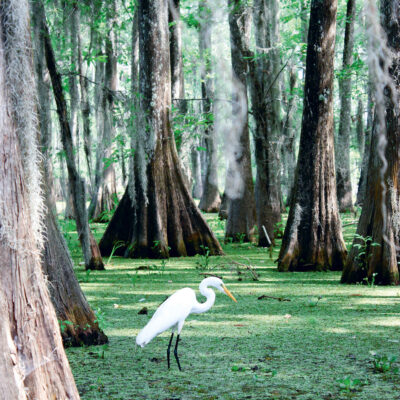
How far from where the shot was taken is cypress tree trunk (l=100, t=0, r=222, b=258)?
9.02 metres

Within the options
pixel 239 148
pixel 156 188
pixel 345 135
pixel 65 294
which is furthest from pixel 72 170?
pixel 345 135

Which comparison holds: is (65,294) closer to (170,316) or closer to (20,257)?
(170,316)

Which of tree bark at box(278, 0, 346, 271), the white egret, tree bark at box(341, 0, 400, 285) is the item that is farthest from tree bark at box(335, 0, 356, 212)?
the white egret

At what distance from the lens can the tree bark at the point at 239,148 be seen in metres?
10.9

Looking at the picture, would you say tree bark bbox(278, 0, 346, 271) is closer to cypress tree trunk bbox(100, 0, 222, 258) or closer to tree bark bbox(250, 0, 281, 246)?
cypress tree trunk bbox(100, 0, 222, 258)

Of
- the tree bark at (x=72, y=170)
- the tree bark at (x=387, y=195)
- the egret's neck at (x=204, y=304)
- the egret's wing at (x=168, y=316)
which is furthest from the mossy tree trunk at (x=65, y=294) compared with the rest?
the tree bark at (x=387, y=195)

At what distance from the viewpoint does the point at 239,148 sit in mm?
10961

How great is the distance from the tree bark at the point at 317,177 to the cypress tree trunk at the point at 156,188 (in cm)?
205

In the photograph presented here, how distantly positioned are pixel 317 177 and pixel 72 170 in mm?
3153

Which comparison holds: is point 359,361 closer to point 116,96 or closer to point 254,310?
point 254,310

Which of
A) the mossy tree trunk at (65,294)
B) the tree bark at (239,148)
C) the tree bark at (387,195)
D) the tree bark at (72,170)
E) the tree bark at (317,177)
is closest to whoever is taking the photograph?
the mossy tree trunk at (65,294)

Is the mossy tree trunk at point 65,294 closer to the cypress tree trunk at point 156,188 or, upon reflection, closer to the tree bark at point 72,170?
the tree bark at point 72,170

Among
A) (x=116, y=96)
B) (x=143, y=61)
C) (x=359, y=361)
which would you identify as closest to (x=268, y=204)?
(x=143, y=61)

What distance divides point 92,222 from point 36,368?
1405 centimetres
